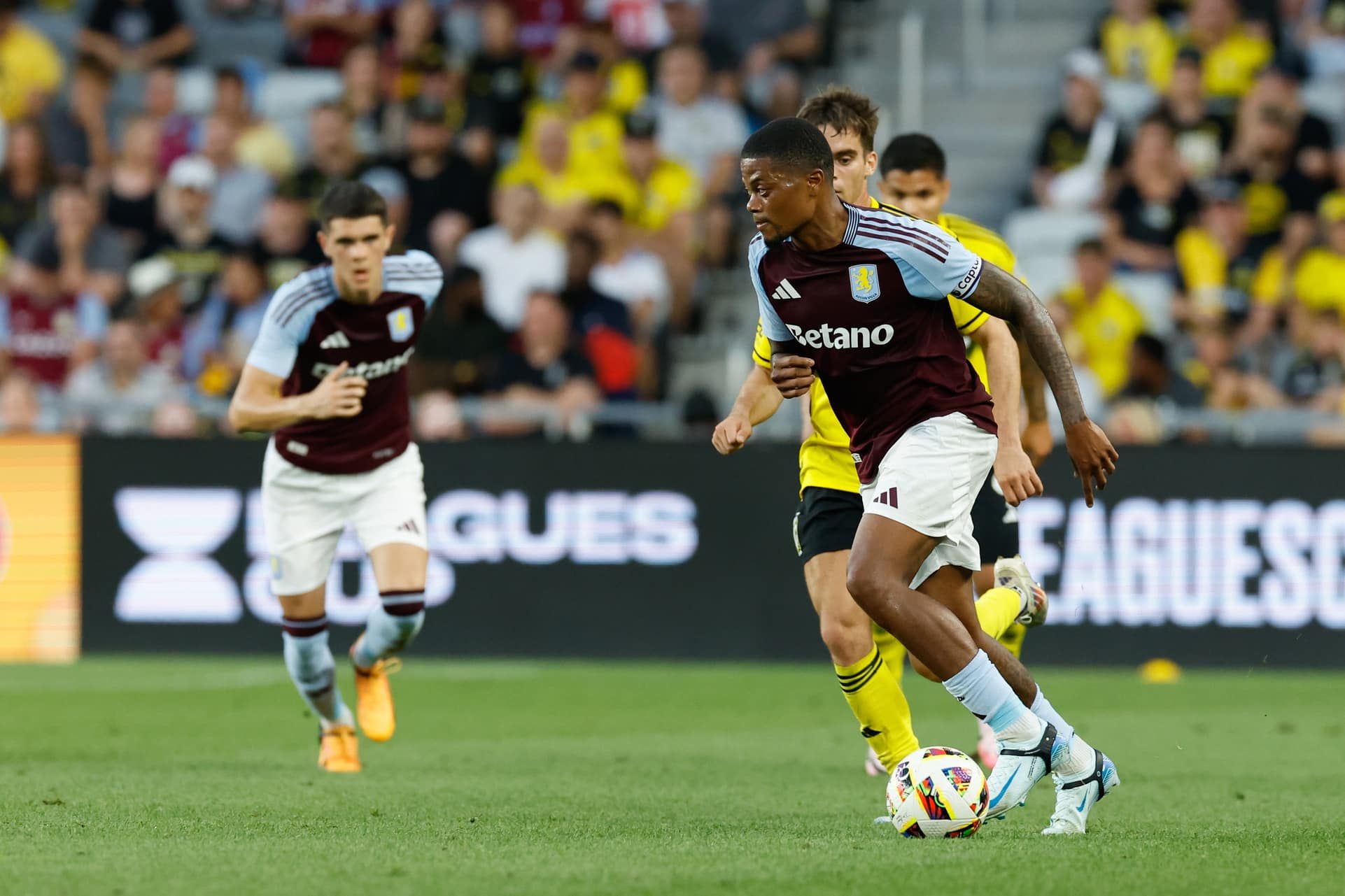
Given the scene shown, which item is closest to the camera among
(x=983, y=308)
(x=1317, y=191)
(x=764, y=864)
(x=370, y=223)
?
(x=764, y=864)

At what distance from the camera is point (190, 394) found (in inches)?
556

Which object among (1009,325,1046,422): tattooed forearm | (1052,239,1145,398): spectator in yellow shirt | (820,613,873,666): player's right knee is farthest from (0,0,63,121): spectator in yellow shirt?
(820,613,873,666): player's right knee

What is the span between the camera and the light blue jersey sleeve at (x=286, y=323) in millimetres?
8492

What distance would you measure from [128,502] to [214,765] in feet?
18.8

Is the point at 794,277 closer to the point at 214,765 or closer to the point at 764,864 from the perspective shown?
the point at 764,864

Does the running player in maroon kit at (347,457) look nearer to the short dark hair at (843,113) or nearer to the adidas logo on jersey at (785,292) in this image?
the short dark hair at (843,113)

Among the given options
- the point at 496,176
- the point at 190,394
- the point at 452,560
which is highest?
the point at 496,176

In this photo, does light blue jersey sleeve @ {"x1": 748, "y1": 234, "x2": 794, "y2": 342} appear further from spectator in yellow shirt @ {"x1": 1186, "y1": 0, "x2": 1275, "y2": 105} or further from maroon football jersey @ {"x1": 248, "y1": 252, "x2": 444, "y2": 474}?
spectator in yellow shirt @ {"x1": 1186, "y1": 0, "x2": 1275, "y2": 105}

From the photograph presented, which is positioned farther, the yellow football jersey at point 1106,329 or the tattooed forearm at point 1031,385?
the yellow football jersey at point 1106,329

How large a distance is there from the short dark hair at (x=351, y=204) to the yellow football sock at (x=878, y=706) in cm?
295

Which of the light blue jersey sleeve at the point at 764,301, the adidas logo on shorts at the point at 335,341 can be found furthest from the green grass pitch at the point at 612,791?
the adidas logo on shorts at the point at 335,341

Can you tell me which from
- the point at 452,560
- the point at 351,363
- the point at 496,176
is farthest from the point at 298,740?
the point at 496,176

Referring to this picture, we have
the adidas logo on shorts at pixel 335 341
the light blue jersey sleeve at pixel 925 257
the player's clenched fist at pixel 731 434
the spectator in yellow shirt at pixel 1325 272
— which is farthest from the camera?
the spectator in yellow shirt at pixel 1325 272

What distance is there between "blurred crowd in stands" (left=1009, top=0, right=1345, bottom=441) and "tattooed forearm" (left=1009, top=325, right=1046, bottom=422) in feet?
20.5
